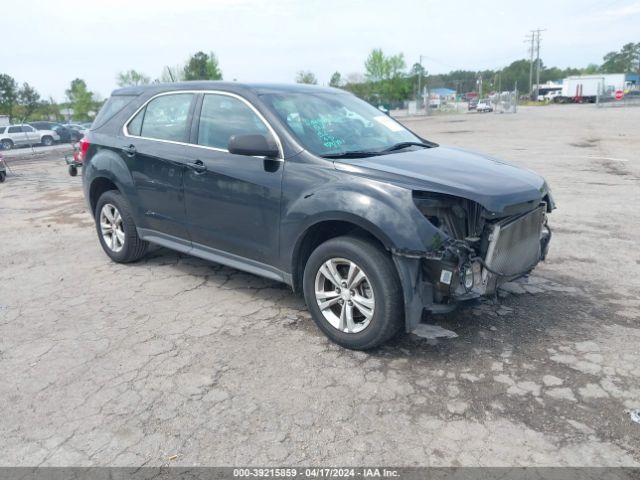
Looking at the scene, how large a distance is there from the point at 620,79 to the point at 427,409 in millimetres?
84906

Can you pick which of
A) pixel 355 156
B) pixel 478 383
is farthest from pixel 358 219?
pixel 478 383

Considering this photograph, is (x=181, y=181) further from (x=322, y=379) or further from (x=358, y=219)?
(x=322, y=379)

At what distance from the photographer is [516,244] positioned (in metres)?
3.67

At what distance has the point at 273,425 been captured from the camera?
114 inches

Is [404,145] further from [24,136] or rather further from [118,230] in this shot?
[24,136]

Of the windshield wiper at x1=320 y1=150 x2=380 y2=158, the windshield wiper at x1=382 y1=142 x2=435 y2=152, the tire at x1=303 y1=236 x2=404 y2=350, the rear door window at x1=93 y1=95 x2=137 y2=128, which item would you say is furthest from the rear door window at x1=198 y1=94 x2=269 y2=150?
the rear door window at x1=93 y1=95 x2=137 y2=128

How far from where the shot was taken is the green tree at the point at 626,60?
12669 centimetres

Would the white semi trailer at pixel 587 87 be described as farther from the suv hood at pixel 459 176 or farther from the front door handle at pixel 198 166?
the front door handle at pixel 198 166

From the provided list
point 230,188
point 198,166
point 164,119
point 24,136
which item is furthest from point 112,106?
point 24,136

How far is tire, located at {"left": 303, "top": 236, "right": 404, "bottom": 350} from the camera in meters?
3.40

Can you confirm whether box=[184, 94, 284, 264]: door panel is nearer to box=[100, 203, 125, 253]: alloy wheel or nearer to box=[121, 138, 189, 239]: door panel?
box=[121, 138, 189, 239]: door panel

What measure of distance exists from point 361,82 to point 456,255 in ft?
289

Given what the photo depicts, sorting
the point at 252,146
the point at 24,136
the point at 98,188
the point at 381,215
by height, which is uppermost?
the point at 252,146

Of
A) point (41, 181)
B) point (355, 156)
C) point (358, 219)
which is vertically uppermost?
point (355, 156)
